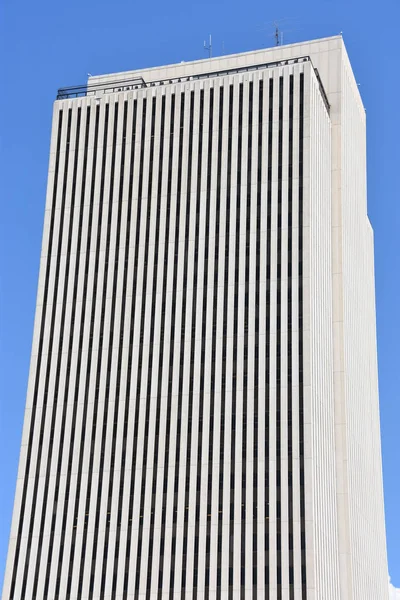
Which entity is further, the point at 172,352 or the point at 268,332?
the point at 172,352

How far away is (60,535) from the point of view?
365 ft

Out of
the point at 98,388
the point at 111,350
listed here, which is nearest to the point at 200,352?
the point at 111,350

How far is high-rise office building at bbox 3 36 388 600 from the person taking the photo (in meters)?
107

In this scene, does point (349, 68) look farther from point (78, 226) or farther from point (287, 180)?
point (78, 226)

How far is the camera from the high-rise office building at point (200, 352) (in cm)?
10688

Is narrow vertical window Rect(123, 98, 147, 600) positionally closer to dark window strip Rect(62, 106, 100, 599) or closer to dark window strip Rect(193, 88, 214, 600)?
dark window strip Rect(62, 106, 100, 599)

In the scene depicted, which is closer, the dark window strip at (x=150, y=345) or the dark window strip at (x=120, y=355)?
the dark window strip at (x=150, y=345)

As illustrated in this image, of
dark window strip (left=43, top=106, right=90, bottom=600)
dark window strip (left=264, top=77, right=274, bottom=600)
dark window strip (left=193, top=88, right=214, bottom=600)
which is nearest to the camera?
dark window strip (left=264, top=77, right=274, bottom=600)

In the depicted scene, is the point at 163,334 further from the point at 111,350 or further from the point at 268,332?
the point at 268,332

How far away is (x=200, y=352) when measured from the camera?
4513 inches

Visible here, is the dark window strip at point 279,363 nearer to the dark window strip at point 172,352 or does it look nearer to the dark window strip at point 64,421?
the dark window strip at point 172,352

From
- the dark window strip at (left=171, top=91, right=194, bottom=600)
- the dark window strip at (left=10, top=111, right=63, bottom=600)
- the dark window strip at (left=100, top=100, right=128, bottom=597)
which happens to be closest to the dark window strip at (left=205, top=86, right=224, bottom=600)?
the dark window strip at (left=171, top=91, right=194, bottom=600)

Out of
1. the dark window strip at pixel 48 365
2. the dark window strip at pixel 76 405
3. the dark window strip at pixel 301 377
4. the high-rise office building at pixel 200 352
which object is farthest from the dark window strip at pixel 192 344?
the dark window strip at pixel 48 365

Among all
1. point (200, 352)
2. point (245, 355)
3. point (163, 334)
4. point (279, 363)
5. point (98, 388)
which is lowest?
point (98, 388)
